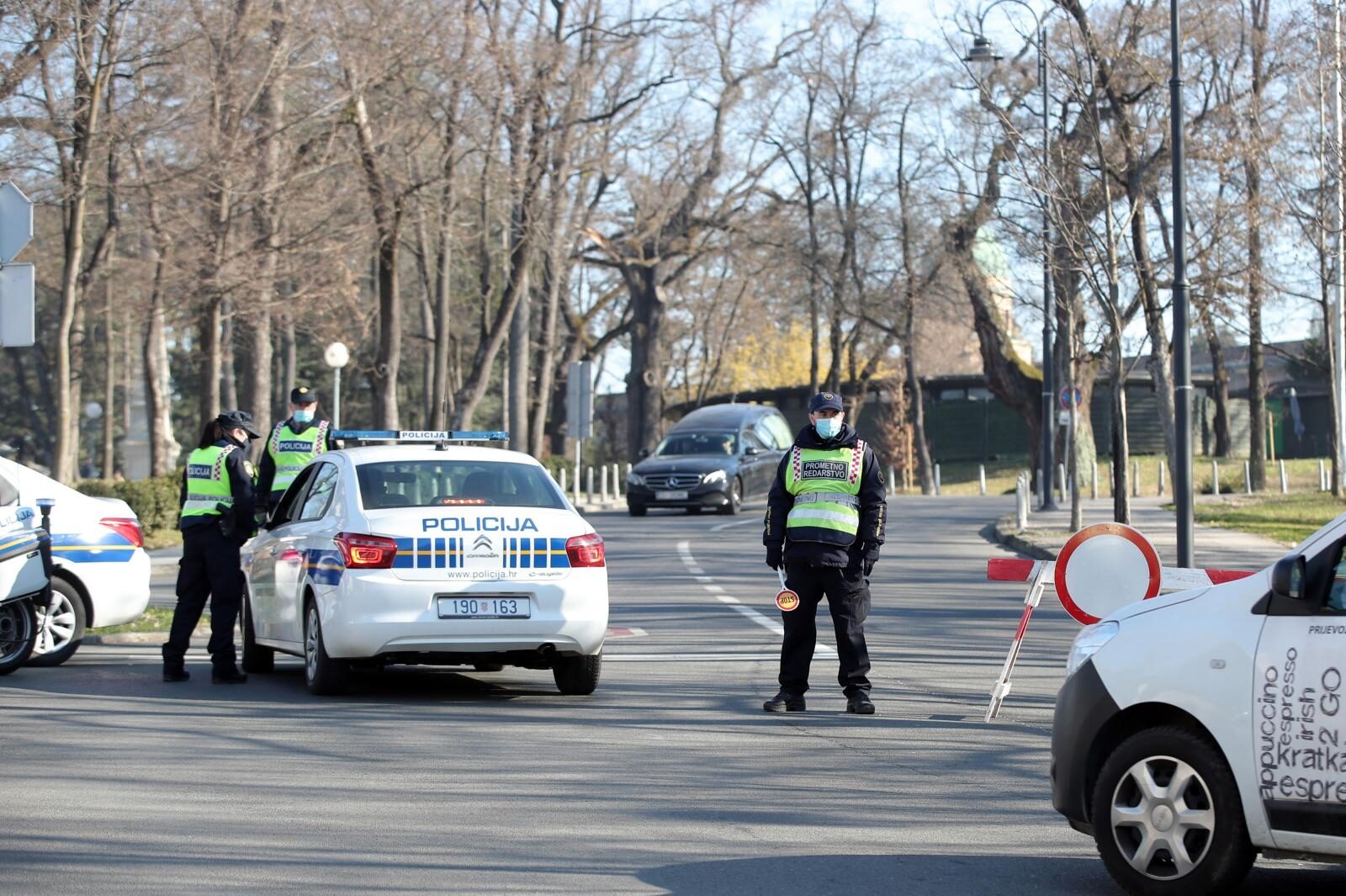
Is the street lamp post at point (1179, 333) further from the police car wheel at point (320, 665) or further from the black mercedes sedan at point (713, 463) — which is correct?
the black mercedes sedan at point (713, 463)

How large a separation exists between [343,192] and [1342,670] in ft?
89.4

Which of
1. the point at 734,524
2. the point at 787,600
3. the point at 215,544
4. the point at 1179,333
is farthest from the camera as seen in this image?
the point at 734,524

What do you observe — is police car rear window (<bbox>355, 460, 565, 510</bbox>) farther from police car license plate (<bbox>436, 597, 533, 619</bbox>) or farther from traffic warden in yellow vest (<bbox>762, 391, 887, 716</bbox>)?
traffic warden in yellow vest (<bbox>762, 391, 887, 716</bbox>)

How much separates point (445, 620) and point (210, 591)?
2600mm

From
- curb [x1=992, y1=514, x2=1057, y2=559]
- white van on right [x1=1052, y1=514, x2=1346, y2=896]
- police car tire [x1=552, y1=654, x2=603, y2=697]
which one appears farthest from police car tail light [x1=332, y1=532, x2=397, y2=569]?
curb [x1=992, y1=514, x2=1057, y2=559]

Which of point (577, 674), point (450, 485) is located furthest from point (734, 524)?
point (450, 485)

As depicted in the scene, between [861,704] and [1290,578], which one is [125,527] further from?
[1290,578]

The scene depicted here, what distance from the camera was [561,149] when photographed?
35.7 metres

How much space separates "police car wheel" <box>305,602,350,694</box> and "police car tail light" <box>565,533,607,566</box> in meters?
1.53

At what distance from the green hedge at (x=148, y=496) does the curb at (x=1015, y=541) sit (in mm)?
12424

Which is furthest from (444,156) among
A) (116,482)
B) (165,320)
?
(116,482)

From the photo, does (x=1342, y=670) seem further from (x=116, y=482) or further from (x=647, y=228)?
(x=647, y=228)

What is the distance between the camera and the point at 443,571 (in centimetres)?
1048

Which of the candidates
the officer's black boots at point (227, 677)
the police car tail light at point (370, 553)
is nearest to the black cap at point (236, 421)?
the officer's black boots at point (227, 677)
